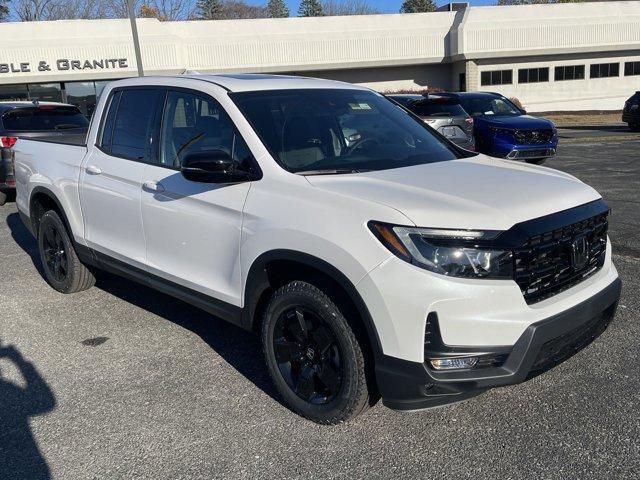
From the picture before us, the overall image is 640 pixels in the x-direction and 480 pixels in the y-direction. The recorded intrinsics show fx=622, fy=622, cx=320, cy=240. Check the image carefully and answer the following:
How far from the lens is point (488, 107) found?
14.6m

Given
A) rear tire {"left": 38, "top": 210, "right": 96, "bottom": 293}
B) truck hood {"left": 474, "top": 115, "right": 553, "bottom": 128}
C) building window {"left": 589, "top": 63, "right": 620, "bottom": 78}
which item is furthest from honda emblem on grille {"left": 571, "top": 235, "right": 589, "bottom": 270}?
building window {"left": 589, "top": 63, "right": 620, "bottom": 78}

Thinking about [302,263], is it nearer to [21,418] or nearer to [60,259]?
[21,418]

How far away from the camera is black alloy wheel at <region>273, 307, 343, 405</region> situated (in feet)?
10.7

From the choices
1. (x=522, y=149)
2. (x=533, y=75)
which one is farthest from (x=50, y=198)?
(x=533, y=75)

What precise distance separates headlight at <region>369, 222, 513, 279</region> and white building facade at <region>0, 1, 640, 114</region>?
1353 inches

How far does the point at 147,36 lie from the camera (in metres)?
34.4

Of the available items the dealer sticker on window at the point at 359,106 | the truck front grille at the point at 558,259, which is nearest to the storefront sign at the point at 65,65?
the dealer sticker on window at the point at 359,106

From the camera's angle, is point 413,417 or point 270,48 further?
point 270,48

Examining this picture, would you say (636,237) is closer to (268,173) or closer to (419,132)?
(419,132)

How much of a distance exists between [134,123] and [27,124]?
6.46m

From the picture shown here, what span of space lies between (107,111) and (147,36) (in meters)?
32.1

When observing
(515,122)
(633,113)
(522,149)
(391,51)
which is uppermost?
(391,51)

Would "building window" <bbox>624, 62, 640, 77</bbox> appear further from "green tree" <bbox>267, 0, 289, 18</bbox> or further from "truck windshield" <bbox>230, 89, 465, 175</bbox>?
"green tree" <bbox>267, 0, 289, 18</bbox>

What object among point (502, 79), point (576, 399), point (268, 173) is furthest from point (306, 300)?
point (502, 79)
